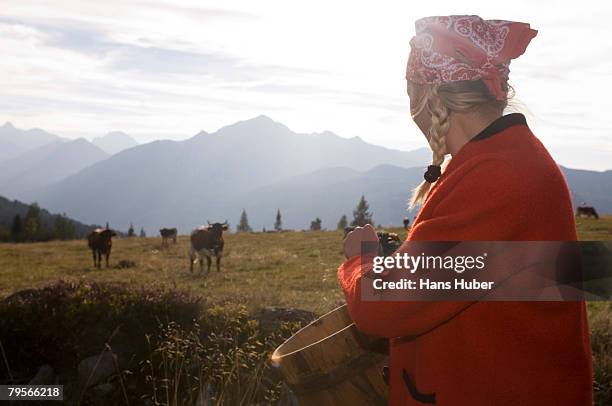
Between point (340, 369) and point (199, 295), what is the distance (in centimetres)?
627

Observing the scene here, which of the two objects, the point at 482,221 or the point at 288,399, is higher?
the point at 482,221

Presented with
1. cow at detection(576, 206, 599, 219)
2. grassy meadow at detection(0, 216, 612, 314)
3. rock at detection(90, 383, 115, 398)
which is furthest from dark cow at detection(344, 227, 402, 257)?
cow at detection(576, 206, 599, 219)

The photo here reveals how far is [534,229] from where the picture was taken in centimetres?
221

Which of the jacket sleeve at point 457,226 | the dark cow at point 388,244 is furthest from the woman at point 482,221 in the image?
the dark cow at point 388,244

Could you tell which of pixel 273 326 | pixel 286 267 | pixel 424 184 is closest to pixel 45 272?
pixel 286 267

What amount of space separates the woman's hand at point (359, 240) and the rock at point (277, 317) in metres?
4.70

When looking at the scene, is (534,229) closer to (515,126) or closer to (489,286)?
(489,286)

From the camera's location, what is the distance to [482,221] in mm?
2191

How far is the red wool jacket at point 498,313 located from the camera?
220 cm

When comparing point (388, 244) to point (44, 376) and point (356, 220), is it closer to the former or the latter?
point (44, 376)

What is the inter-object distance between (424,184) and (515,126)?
0.63 meters

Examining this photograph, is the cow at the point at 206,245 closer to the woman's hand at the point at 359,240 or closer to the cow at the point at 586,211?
the woman's hand at the point at 359,240

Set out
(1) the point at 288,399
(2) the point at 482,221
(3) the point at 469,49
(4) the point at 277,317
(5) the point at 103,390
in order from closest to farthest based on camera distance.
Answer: (2) the point at 482,221 → (3) the point at 469,49 → (1) the point at 288,399 → (5) the point at 103,390 → (4) the point at 277,317

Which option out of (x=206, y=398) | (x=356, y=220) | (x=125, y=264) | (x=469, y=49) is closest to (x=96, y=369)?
(x=206, y=398)
